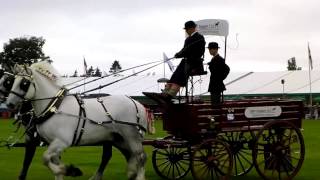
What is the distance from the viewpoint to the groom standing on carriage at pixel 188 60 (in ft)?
33.1

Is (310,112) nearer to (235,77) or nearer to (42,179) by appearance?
(235,77)

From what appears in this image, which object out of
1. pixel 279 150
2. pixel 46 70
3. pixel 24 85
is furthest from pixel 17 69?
pixel 279 150

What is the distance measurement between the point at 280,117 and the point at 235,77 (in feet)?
128

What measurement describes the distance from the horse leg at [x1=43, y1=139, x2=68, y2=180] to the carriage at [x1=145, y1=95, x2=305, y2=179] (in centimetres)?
214

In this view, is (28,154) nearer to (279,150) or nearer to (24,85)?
(24,85)

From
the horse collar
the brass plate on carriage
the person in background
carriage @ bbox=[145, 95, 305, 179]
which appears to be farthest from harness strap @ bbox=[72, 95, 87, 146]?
the brass plate on carriage

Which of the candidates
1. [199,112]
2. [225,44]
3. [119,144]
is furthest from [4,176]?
[225,44]

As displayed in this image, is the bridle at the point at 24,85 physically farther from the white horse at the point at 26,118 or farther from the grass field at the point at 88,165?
the grass field at the point at 88,165

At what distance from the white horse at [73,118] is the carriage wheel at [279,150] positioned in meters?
2.40

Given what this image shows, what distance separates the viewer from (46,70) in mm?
9242

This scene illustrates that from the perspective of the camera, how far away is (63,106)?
29.7 feet

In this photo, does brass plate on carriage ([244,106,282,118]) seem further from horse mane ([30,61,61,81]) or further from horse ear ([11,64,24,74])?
horse ear ([11,64,24,74])

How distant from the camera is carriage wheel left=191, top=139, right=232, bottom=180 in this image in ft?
31.9

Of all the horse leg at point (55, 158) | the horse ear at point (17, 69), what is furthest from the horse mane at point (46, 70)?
the horse leg at point (55, 158)
